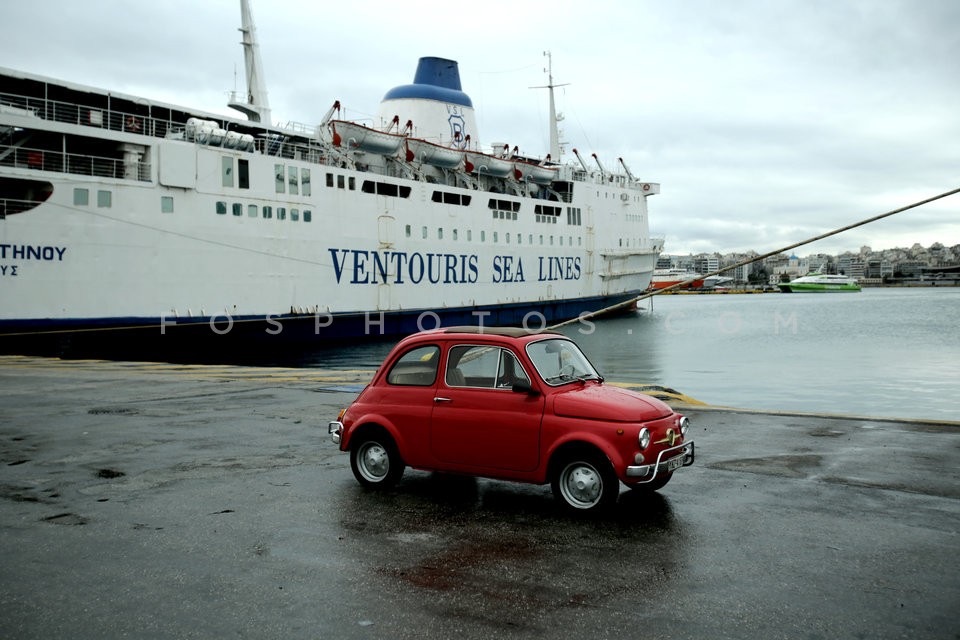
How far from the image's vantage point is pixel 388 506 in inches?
235

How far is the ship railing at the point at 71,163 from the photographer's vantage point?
24047 millimetres

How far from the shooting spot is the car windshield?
239 inches

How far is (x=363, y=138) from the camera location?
118 feet

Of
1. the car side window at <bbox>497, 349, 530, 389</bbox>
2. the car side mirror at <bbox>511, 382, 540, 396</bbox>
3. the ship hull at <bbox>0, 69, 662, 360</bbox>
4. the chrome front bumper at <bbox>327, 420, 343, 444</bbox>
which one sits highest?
the ship hull at <bbox>0, 69, 662, 360</bbox>

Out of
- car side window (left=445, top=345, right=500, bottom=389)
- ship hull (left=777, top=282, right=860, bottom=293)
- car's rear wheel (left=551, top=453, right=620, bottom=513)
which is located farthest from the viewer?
ship hull (left=777, top=282, right=860, bottom=293)

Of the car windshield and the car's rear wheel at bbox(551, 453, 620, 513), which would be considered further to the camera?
the car windshield

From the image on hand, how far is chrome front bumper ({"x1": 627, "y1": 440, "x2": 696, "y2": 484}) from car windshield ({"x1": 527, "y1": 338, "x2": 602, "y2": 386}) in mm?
1007

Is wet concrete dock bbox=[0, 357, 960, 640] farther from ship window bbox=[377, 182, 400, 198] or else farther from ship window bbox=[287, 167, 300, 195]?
ship window bbox=[377, 182, 400, 198]

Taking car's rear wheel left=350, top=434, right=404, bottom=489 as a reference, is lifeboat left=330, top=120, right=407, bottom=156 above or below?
above

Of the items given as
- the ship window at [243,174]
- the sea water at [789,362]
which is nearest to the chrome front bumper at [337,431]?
the sea water at [789,362]

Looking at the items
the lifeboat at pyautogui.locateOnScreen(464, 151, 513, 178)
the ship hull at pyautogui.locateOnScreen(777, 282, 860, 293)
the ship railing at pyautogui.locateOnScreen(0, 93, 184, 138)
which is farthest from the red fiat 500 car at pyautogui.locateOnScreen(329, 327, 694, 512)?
the ship hull at pyautogui.locateOnScreen(777, 282, 860, 293)

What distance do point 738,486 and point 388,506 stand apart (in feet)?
10.4

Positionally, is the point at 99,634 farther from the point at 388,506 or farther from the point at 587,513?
the point at 587,513

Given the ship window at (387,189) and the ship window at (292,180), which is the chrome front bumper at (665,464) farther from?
the ship window at (387,189)
